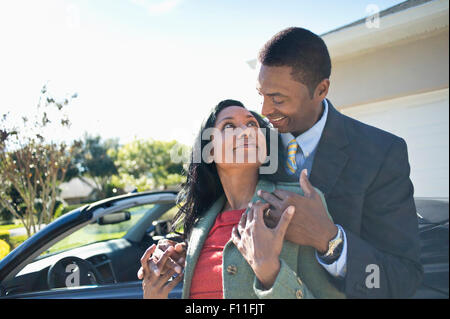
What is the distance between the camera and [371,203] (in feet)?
3.69

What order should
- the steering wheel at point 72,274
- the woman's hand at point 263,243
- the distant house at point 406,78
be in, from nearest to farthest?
the woman's hand at point 263,243 < the distant house at point 406,78 < the steering wheel at point 72,274

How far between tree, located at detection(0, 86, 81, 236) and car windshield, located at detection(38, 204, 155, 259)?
997 mm

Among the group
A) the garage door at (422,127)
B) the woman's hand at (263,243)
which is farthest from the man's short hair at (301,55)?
the woman's hand at (263,243)

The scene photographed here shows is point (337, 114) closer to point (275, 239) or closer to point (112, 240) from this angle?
point (275, 239)

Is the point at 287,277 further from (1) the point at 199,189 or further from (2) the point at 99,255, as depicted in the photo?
(2) the point at 99,255

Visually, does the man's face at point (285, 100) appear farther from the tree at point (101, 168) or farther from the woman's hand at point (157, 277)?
the tree at point (101, 168)

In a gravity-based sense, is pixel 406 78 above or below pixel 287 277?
above

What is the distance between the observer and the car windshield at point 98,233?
270 cm

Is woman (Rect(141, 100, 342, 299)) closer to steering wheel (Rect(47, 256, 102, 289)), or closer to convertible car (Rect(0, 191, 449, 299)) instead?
convertible car (Rect(0, 191, 449, 299))

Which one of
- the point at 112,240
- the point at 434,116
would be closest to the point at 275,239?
the point at 434,116

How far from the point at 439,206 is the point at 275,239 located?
2.74ft

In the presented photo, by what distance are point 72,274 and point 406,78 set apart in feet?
7.73

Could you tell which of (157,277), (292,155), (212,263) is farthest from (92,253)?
(292,155)

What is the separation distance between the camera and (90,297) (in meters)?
2.12
